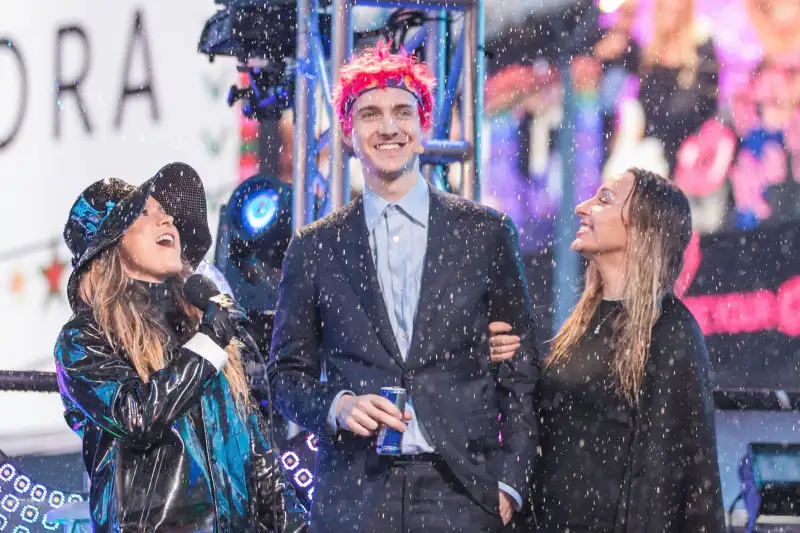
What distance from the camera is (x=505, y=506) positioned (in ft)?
8.45

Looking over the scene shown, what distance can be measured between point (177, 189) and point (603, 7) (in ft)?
18.7

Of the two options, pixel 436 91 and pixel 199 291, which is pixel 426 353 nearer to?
pixel 199 291

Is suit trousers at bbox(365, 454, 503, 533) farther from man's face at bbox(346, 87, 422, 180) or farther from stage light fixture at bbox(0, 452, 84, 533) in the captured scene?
stage light fixture at bbox(0, 452, 84, 533)

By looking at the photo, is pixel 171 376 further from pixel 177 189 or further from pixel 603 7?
pixel 603 7

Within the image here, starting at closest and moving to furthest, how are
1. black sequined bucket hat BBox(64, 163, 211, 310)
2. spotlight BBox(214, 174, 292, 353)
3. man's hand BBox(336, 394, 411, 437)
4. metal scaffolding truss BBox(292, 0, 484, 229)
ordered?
man's hand BBox(336, 394, 411, 437) → black sequined bucket hat BBox(64, 163, 211, 310) → metal scaffolding truss BBox(292, 0, 484, 229) → spotlight BBox(214, 174, 292, 353)

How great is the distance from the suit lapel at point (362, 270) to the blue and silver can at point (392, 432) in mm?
255

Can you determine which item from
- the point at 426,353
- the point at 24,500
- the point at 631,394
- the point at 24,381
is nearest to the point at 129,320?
the point at 426,353

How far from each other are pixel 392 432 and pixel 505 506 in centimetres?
43

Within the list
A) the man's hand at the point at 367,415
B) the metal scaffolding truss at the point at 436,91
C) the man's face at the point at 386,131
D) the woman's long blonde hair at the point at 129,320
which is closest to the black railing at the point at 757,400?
the metal scaffolding truss at the point at 436,91

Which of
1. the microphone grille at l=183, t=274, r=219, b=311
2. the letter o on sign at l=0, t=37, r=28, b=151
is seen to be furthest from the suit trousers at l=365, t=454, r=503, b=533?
the letter o on sign at l=0, t=37, r=28, b=151

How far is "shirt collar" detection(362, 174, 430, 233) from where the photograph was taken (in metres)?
2.75

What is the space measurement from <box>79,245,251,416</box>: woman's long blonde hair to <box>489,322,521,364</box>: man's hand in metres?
0.65

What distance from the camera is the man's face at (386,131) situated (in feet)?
8.98

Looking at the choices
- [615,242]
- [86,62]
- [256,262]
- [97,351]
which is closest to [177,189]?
[97,351]
